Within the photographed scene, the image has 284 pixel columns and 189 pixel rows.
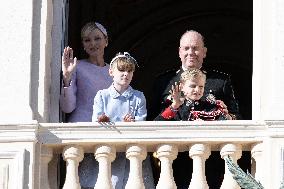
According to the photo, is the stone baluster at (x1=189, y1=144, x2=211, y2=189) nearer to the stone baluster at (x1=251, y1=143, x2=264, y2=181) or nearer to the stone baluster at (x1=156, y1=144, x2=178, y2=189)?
the stone baluster at (x1=156, y1=144, x2=178, y2=189)

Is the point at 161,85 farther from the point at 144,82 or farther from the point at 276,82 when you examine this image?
the point at 144,82

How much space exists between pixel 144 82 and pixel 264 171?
6.52 metres

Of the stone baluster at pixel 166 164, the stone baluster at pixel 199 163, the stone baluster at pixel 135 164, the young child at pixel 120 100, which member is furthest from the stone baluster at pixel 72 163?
the stone baluster at pixel 199 163

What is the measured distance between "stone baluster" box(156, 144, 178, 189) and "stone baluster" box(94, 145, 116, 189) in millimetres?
410

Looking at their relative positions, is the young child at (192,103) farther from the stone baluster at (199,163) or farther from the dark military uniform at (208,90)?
the stone baluster at (199,163)

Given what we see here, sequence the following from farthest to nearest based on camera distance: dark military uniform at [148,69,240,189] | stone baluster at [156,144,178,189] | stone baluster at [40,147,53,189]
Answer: dark military uniform at [148,69,240,189] → stone baluster at [40,147,53,189] → stone baluster at [156,144,178,189]

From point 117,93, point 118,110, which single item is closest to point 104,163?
point 118,110

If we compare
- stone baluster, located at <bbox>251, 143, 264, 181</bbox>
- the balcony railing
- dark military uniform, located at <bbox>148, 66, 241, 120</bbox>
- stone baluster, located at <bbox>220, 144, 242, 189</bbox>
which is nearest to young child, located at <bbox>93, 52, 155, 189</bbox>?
the balcony railing

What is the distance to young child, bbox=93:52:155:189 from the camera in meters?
16.9

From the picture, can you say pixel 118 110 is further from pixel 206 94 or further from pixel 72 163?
pixel 206 94

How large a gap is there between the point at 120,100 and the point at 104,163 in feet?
1.88

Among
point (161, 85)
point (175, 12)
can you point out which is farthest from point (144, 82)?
point (161, 85)

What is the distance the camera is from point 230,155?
55.0 ft

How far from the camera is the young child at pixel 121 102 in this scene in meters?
16.9
